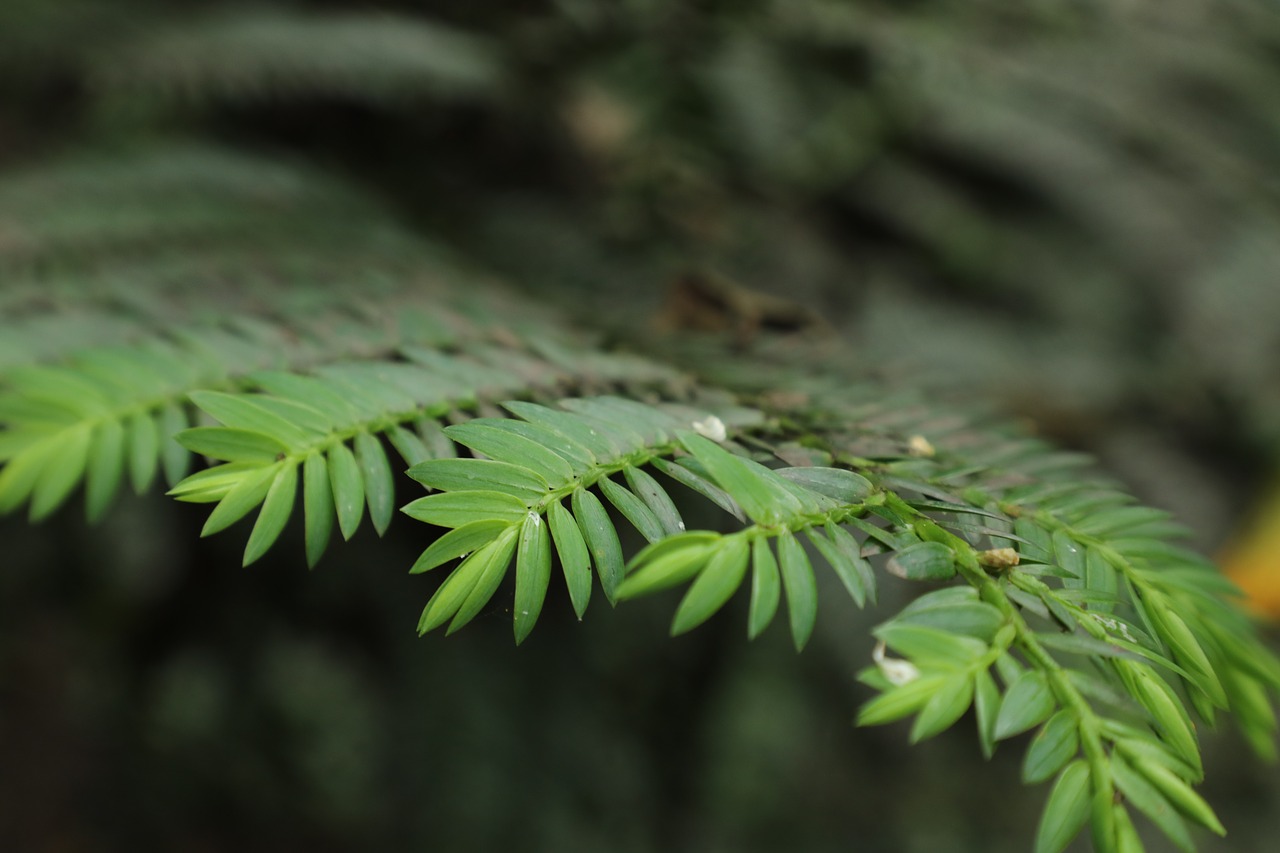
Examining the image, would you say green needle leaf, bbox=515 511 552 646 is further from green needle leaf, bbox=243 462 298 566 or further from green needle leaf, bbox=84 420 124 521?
green needle leaf, bbox=84 420 124 521

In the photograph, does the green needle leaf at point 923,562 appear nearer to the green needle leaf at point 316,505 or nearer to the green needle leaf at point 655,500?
the green needle leaf at point 655,500

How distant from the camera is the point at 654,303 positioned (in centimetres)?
113

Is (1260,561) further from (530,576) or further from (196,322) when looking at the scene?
(196,322)

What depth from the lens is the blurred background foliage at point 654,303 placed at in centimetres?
119

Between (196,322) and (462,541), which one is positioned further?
(196,322)

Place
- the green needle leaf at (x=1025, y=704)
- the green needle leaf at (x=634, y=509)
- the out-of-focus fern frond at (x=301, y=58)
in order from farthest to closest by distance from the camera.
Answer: the out-of-focus fern frond at (x=301, y=58) → the green needle leaf at (x=634, y=509) → the green needle leaf at (x=1025, y=704)

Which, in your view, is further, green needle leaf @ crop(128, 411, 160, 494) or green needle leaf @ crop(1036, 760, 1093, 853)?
green needle leaf @ crop(128, 411, 160, 494)

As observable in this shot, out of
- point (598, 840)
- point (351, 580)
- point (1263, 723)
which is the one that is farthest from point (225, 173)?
point (1263, 723)

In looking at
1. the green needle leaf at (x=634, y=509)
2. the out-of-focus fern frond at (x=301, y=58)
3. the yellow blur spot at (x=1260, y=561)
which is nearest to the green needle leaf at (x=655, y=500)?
the green needle leaf at (x=634, y=509)

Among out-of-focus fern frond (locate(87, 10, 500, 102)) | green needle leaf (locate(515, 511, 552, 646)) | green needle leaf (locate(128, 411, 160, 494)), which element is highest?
out-of-focus fern frond (locate(87, 10, 500, 102))

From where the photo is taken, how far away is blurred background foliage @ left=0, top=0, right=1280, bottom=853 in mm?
1187

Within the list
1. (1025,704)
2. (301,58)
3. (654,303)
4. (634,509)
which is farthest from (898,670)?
(301,58)

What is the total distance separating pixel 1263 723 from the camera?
1.74 feet

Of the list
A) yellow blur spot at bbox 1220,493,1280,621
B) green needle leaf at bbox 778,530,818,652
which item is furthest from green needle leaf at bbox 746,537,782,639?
yellow blur spot at bbox 1220,493,1280,621
